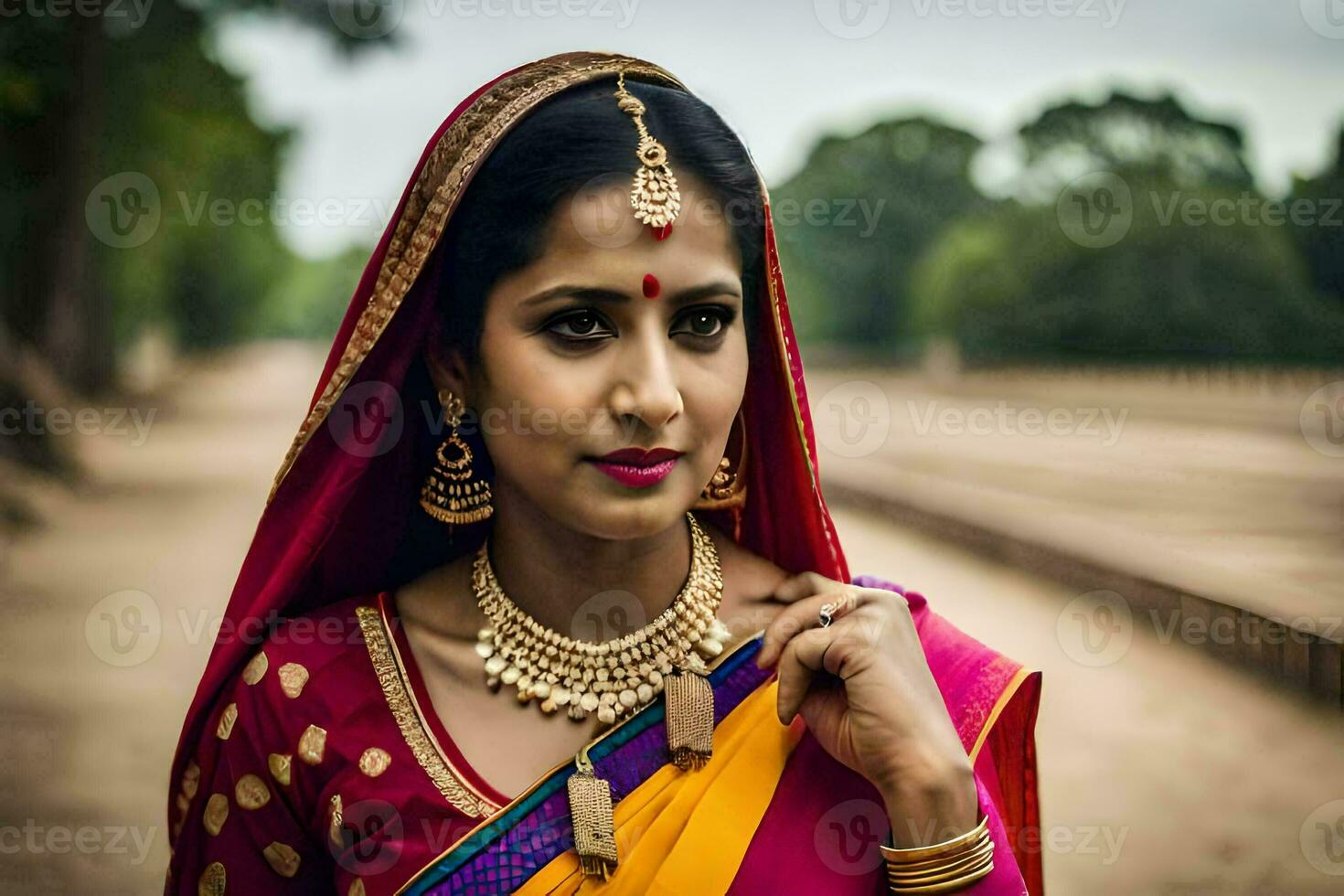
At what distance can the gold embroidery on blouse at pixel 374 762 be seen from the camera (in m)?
1.47

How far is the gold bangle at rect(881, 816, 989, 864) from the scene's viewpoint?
1.30 meters

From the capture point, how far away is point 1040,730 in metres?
5.11

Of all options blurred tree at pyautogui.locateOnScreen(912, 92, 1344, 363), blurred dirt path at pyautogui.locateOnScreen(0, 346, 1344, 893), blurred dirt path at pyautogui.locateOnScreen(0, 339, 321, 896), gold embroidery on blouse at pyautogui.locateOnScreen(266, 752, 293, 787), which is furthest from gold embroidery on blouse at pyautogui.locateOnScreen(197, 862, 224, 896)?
blurred tree at pyautogui.locateOnScreen(912, 92, 1344, 363)

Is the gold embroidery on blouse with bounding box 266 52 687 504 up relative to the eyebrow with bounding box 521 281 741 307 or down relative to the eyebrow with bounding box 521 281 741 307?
up

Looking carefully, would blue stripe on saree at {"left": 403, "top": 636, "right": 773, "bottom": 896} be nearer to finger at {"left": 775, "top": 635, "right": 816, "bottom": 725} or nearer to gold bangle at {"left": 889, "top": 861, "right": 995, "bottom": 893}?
finger at {"left": 775, "top": 635, "right": 816, "bottom": 725}

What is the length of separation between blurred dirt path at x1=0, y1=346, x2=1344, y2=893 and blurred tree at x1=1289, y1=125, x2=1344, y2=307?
8.87 feet

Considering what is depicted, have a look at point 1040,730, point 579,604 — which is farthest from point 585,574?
point 1040,730

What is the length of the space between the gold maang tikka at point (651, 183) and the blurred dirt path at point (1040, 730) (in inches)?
118

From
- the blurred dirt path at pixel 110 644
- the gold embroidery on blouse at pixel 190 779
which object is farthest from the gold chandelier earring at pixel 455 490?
the blurred dirt path at pixel 110 644

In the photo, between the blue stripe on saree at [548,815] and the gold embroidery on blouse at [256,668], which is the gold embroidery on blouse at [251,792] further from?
the blue stripe on saree at [548,815]

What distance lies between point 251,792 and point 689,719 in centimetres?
60

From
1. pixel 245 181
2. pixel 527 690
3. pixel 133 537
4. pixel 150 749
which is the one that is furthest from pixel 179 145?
pixel 527 690

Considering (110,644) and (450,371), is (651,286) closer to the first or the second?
(450,371)

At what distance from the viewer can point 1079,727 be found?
5.32 metres
